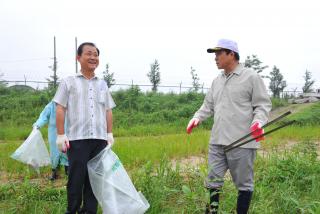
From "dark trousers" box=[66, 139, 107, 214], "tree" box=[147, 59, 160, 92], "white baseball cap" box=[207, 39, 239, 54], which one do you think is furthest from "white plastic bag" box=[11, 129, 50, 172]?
"tree" box=[147, 59, 160, 92]

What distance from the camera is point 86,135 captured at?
288cm

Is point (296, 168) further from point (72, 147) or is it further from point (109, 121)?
point (72, 147)

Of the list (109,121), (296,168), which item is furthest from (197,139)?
(109,121)

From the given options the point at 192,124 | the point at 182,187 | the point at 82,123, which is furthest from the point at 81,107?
the point at 182,187

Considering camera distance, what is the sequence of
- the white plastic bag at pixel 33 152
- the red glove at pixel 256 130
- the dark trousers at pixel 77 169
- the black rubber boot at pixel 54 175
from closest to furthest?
the red glove at pixel 256 130 < the dark trousers at pixel 77 169 < the white plastic bag at pixel 33 152 < the black rubber boot at pixel 54 175

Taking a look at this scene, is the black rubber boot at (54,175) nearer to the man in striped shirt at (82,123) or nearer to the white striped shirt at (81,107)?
the man in striped shirt at (82,123)

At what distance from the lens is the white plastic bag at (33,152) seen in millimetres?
4293

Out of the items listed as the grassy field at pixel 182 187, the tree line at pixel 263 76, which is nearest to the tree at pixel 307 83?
the tree line at pixel 263 76

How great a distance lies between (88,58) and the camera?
9.66 ft

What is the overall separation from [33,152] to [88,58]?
1.91 metres

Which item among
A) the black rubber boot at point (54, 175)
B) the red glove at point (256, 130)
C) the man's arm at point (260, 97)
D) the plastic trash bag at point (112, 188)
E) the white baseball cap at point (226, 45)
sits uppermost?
the white baseball cap at point (226, 45)

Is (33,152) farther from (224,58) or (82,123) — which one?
(224,58)

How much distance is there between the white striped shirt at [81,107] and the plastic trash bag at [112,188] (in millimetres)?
206

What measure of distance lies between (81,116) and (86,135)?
152 millimetres
